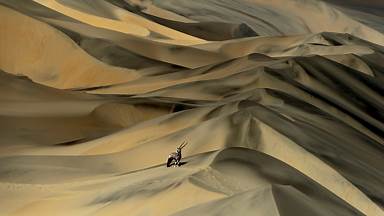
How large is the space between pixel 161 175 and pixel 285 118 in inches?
109

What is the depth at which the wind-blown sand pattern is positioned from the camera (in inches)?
189

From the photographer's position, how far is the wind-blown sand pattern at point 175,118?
15.8ft

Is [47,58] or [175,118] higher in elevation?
[175,118]

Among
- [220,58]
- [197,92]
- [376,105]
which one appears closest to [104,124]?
[197,92]

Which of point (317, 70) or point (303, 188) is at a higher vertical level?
point (303, 188)

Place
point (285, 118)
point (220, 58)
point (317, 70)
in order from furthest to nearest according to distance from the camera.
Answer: point (220, 58) → point (317, 70) → point (285, 118)

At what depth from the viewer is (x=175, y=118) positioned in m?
7.65

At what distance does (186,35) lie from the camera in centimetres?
Answer: 1658

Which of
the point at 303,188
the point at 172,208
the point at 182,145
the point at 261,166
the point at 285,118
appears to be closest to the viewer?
the point at 172,208

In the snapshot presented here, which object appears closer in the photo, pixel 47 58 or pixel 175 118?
pixel 175 118

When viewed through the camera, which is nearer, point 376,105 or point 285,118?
point 285,118

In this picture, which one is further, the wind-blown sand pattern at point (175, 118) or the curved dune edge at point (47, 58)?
the curved dune edge at point (47, 58)

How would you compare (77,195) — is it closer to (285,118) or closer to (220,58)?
(285,118)

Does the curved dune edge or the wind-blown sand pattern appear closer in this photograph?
the wind-blown sand pattern
